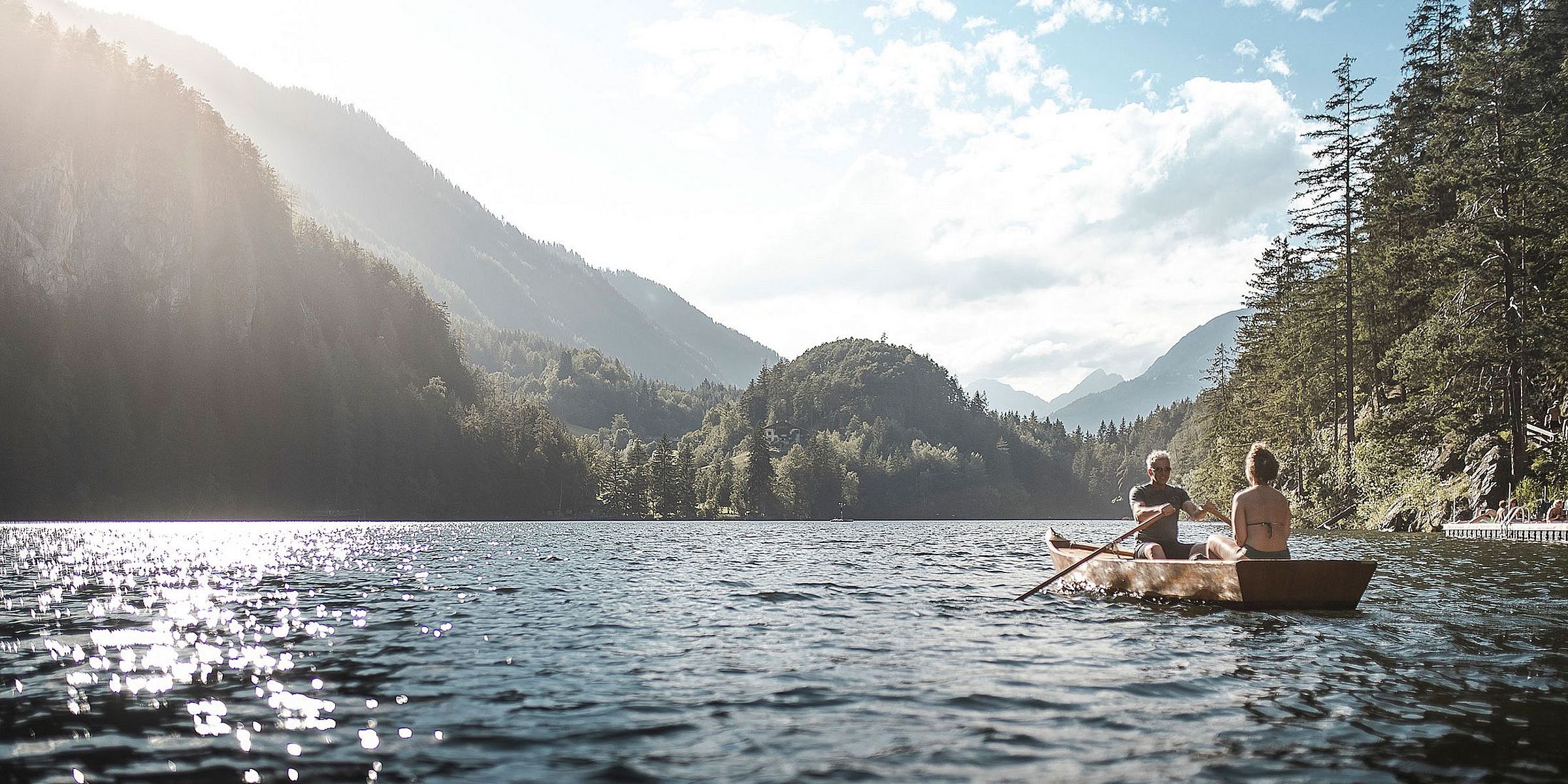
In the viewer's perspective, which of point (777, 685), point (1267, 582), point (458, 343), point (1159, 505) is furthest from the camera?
point (458, 343)

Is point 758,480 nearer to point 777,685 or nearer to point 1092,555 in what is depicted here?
point 1092,555

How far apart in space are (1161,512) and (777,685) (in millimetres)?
10066

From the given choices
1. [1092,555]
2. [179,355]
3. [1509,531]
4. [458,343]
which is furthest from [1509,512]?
[458,343]

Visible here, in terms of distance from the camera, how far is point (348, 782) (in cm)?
659

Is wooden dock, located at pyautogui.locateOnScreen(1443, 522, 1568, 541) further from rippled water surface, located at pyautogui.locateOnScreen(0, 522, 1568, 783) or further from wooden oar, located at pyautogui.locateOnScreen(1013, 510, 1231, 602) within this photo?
wooden oar, located at pyautogui.locateOnScreen(1013, 510, 1231, 602)

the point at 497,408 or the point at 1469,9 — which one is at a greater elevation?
the point at 1469,9

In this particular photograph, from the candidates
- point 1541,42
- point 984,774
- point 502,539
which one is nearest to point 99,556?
point 502,539

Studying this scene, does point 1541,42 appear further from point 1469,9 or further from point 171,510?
point 171,510

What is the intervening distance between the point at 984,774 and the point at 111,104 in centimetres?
17928

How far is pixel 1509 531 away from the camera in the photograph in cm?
4041

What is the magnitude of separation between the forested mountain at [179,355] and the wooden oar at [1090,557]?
370 ft

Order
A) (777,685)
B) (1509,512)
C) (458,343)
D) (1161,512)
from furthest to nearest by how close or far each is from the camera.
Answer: (458,343) → (1509,512) → (1161,512) → (777,685)

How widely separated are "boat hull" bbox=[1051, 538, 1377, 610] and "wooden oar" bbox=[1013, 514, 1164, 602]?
88 centimetres

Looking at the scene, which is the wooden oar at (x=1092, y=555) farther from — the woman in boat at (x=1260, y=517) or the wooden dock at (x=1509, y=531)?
the wooden dock at (x=1509, y=531)
